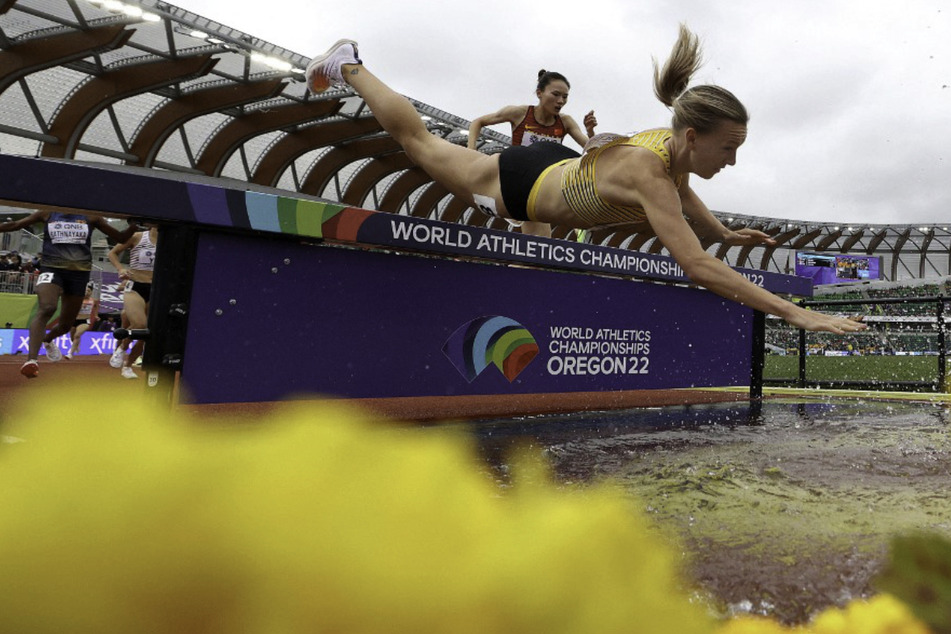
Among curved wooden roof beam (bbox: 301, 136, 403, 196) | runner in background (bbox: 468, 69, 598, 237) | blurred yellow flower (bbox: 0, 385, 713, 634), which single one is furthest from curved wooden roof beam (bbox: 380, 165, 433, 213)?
blurred yellow flower (bbox: 0, 385, 713, 634)

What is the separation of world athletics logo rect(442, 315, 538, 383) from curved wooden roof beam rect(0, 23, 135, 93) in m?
15.6

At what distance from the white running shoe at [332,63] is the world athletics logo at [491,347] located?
1.50 metres

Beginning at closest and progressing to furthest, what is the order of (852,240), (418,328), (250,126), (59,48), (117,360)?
(418,328) → (117,360) → (59,48) → (250,126) → (852,240)

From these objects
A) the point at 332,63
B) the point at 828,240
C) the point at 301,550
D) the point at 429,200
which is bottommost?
the point at 301,550

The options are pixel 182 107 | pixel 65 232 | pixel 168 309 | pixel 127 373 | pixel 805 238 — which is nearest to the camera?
pixel 168 309

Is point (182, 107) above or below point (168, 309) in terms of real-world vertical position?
above

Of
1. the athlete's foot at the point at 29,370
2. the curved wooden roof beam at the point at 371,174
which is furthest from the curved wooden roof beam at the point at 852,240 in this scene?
the athlete's foot at the point at 29,370

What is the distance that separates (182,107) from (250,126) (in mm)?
2332

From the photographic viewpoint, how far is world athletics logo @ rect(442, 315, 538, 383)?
10.7 feet

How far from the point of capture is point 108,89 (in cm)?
1684

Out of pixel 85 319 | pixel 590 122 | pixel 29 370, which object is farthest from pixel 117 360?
pixel 85 319

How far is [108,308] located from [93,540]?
15.7 metres

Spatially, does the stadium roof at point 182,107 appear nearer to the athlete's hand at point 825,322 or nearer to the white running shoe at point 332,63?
the white running shoe at point 332,63

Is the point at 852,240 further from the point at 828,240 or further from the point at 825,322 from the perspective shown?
the point at 825,322
